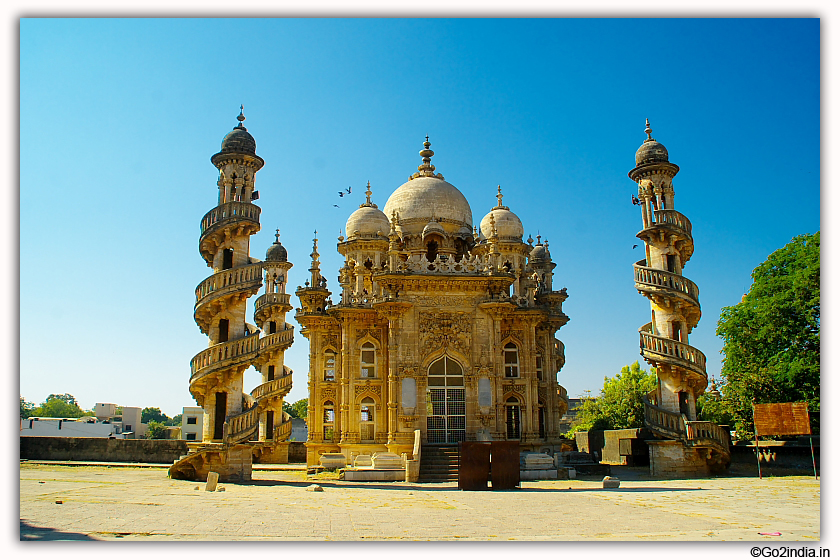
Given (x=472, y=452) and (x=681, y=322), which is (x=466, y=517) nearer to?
(x=472, y=452)

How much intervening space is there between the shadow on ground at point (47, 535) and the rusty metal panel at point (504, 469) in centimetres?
1224

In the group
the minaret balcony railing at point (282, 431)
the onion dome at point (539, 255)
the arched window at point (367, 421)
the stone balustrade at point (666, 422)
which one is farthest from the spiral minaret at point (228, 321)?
the onion dome at point (539, 255)

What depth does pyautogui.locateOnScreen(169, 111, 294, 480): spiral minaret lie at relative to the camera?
2183 centimetres

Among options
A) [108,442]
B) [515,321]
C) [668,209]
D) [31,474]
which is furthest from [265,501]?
[108,442]

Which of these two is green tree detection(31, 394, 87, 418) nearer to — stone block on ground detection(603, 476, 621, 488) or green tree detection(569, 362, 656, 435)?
green tree detection(569, 362, 656, 435)

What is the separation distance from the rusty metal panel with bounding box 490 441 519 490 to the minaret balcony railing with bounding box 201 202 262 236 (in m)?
12.2

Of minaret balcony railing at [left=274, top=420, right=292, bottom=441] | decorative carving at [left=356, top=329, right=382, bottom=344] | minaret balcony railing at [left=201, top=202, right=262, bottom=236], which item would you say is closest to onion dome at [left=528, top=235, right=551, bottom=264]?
decorative carving at [left=356, top=329, right=382, bottom=344]

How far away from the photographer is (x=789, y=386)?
27266mm

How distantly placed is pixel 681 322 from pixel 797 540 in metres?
16.2

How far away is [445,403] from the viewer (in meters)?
27.0

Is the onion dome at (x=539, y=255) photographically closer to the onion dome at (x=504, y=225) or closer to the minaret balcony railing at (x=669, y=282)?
the onion dome at (x=504, y=225)

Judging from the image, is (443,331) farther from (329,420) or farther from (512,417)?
(329,420)

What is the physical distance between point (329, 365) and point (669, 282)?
673 inches

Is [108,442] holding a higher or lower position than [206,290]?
lower
